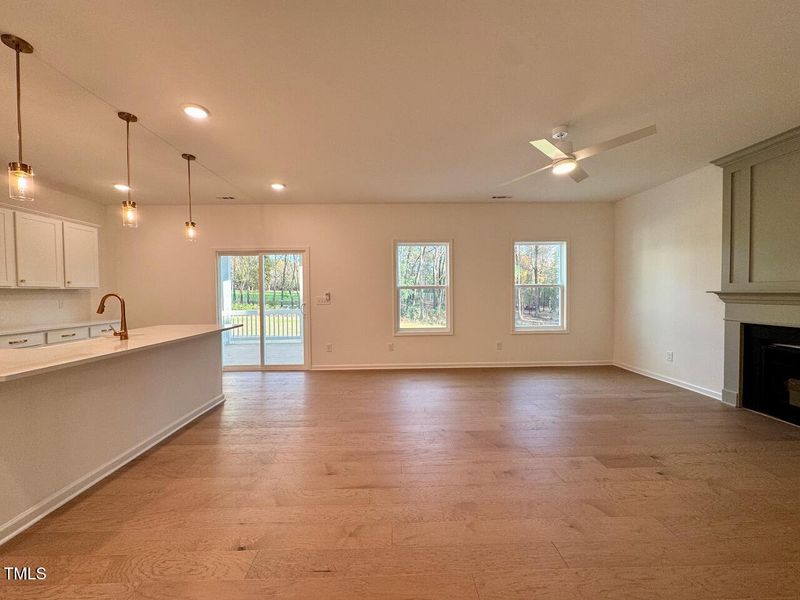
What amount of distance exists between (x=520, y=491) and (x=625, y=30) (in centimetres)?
276

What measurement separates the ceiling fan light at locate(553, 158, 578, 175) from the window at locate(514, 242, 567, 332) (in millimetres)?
2697

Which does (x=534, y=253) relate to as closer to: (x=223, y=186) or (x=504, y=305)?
(x=504, y=305)

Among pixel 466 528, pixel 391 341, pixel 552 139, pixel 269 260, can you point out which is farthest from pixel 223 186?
pixel 466 528

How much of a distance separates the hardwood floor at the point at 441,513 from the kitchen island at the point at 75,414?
0.15 meters

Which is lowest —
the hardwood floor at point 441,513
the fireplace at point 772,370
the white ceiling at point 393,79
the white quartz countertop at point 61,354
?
the hardwood floor at point 441,513

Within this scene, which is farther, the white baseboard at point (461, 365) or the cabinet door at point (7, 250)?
the white baseboard at point (461, 365)

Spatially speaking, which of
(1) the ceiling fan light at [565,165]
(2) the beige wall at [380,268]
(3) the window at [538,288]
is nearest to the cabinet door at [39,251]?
(2) the beige wall at [380,268]

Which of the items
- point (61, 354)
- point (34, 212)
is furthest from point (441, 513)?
point (34, 212)

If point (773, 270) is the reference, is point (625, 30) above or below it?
above

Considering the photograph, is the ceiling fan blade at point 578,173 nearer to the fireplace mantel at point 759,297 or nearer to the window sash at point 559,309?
the fireplace mantel at point 759,297

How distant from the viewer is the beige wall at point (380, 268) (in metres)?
5.26

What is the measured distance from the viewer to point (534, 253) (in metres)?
5.48

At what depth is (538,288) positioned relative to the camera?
548 centimetres

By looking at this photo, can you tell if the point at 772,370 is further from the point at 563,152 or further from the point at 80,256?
the point at 80,256
